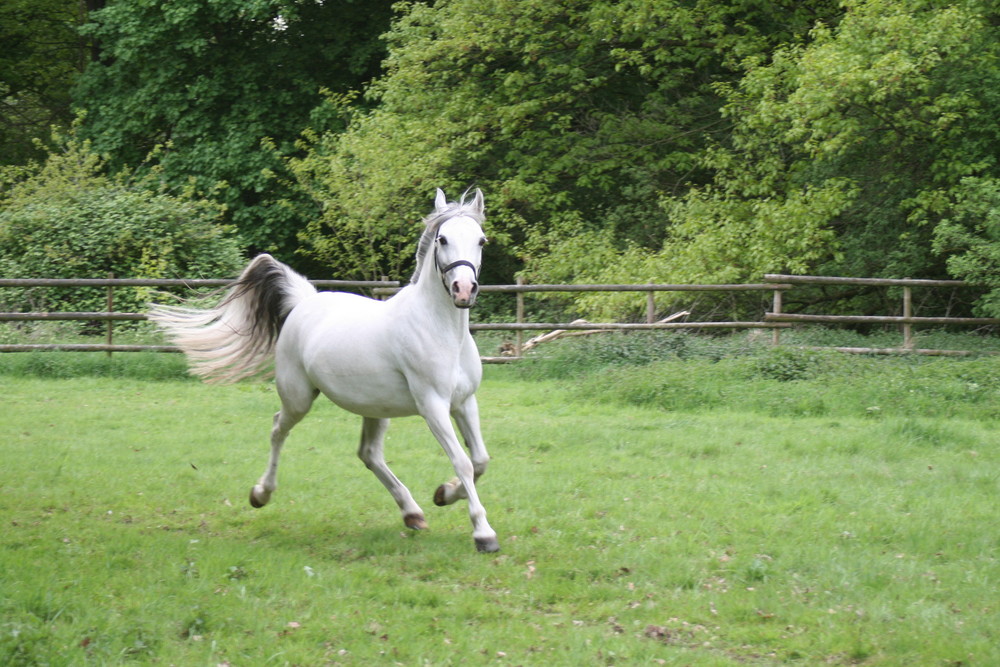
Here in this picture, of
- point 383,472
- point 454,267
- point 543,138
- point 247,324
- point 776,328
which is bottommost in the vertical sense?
point 383,472

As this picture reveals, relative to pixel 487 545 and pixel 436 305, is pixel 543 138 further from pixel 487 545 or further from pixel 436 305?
pixel 487 545

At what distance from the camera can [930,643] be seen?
4.48 metres

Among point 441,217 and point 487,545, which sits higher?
point 441,217

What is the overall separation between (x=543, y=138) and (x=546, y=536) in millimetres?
15290

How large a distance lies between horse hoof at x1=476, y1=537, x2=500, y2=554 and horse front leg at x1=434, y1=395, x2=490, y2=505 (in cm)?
40

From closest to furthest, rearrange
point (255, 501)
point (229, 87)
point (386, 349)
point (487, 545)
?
point (487, 545) < point (386, 349) < point (255, 501) < point (229, 87)

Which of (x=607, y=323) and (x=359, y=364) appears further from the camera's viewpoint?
(x=607, y=323)

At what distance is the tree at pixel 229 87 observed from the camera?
2327 cm

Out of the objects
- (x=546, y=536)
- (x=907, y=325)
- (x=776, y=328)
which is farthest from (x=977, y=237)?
(x=546, y=536)

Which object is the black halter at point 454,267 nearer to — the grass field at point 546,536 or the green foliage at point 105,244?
the grass field at point 546,536

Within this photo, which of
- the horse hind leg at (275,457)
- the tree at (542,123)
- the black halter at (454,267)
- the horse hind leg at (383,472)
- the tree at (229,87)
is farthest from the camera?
the tree at (229,87)

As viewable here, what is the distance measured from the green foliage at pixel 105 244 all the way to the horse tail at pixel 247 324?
29.2 ft

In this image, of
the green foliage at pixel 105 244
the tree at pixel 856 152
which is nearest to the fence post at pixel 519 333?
the tree at pixel 856 152

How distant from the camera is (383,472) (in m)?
6.81
